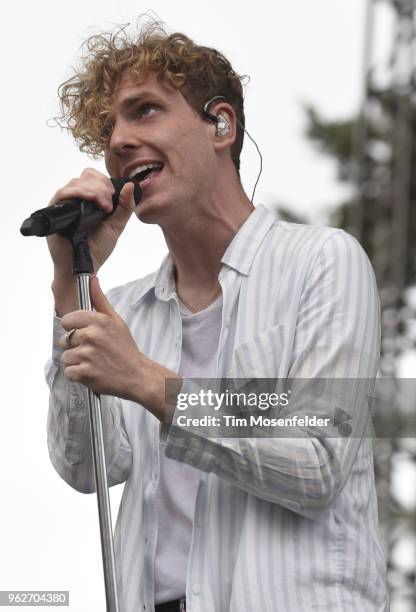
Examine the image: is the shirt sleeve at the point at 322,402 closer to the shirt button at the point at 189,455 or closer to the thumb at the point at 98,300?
the shirt button at the point at 189,455

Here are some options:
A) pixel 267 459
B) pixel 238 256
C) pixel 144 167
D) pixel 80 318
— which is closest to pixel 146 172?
pixel 144 167

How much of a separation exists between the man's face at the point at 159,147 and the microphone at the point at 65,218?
33 cm

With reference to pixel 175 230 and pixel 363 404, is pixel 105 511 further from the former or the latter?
pixel 175 230

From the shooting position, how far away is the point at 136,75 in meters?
2.84

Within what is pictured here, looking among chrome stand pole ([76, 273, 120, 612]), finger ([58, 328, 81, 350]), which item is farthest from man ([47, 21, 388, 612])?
chrome stand pole ([76, 273, 120, 612])

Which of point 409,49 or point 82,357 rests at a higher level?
point 409,49

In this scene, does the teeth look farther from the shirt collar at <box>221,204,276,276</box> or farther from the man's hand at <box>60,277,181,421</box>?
the man's hand at <box>60,277,181,421</box>

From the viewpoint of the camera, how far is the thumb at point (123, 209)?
2.46 metres

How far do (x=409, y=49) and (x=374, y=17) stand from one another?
0.65ft

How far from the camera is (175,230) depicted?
9.10ft

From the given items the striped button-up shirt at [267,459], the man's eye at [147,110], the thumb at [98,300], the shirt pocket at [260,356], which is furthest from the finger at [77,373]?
the man's eye at [147,110]

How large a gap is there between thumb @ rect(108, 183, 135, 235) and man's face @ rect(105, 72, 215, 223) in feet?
0.54

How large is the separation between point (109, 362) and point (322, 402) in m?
0.43

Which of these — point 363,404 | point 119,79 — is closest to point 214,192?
point 119,79
